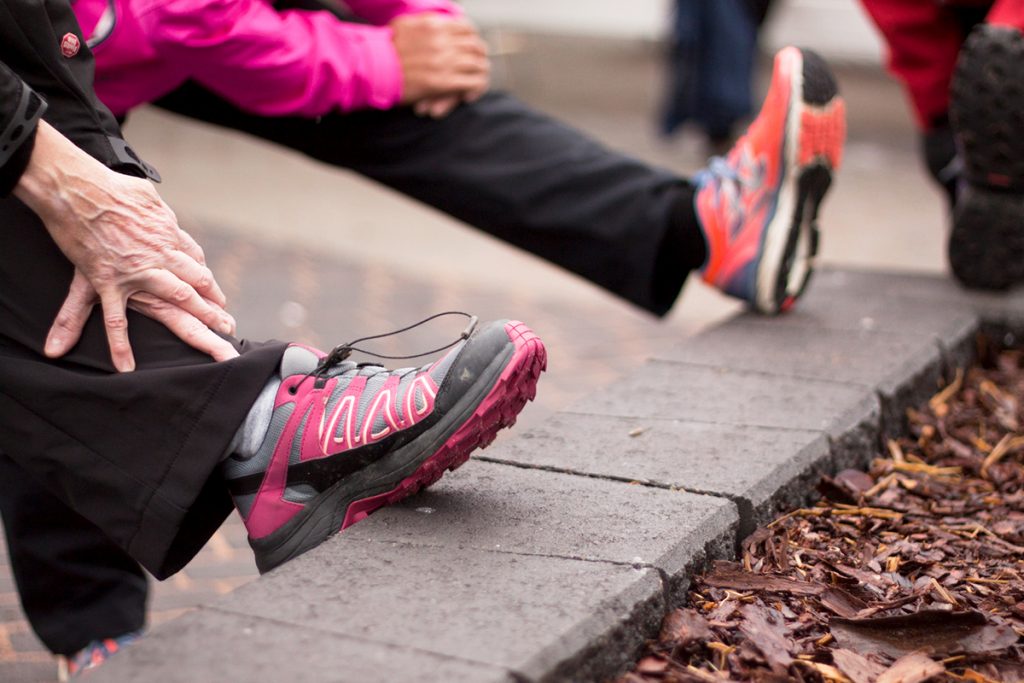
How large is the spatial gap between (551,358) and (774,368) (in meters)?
1.94

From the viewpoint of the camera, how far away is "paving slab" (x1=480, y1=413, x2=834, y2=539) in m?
2.10

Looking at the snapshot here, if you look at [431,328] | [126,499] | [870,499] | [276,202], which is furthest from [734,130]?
[126,499]

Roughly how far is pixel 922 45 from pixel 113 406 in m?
2.49

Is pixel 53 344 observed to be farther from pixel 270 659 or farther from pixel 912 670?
pixel 912 670

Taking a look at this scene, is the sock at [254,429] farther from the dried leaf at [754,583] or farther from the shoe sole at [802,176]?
the shoe sole at [802,176]

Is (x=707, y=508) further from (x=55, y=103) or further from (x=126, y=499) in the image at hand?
(x=55, y=103)

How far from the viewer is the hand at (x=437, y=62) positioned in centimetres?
283

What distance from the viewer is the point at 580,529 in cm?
191

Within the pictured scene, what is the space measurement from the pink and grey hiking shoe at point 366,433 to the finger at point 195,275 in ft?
0.47

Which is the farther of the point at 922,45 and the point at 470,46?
the point at 922,45

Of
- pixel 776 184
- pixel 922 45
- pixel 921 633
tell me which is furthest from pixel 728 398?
pixel 922 45

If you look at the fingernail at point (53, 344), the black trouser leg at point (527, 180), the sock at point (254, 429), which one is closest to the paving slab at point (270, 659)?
the sock at point (254, 429)

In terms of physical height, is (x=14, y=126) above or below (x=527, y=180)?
above

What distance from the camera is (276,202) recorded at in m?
7.03
